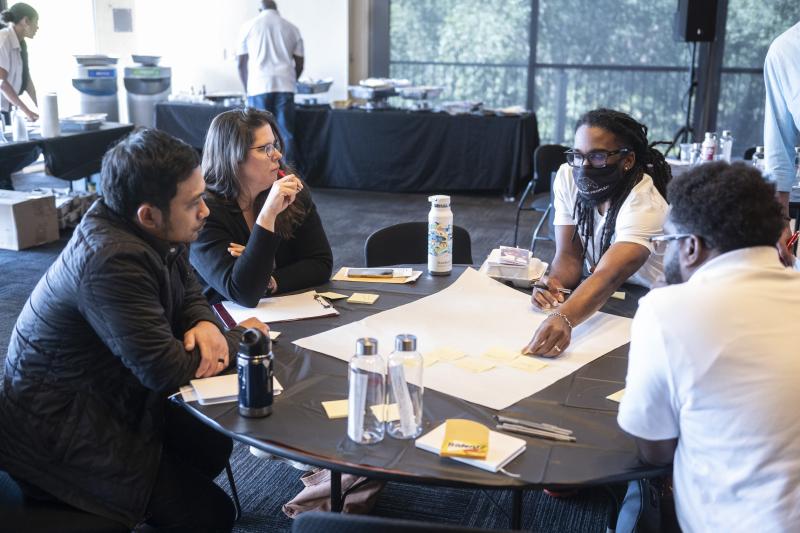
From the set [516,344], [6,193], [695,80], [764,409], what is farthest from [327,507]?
[695,80]

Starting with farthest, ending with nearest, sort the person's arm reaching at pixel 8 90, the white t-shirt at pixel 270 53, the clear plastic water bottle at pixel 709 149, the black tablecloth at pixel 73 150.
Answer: the white t-shirt at pixel 270 53
the person's arm reaching at pixel 8 90
the black tablecloth at pixel 73 150
the clear plastic water bottle at pixel 709 149

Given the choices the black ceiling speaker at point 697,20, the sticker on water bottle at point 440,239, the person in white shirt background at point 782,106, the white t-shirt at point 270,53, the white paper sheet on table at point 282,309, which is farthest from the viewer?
the white t-shirt at point 270,53

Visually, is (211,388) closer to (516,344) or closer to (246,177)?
(516,344)

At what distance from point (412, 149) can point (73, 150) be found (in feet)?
9.23

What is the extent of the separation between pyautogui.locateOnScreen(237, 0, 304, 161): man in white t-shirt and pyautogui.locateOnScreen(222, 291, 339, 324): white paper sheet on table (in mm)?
5095

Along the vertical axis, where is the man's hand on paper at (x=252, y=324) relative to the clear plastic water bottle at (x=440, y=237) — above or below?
below

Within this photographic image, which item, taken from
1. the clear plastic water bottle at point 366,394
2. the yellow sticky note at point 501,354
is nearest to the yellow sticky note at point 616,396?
the yellow sticky note at point 501,354

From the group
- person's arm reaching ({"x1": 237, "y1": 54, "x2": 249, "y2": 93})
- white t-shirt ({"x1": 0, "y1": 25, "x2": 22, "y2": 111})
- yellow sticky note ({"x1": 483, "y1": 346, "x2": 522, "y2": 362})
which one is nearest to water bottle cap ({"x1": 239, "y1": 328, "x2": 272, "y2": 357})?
yellow sticky note ({"x1": 483, "y1": 346, "x2": 522, "y2": 362})

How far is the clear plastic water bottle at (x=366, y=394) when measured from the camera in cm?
145

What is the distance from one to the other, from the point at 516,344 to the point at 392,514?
79 cm

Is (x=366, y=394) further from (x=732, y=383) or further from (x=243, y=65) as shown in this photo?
(x=243, y=65)

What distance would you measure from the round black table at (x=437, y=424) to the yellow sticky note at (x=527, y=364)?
0.08 m

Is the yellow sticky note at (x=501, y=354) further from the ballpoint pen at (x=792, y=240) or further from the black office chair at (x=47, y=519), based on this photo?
the ballpoint pen at (x=792, y=240)

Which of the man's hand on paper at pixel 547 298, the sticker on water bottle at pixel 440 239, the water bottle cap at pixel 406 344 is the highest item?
the water bottle cap at pixel 406 344
